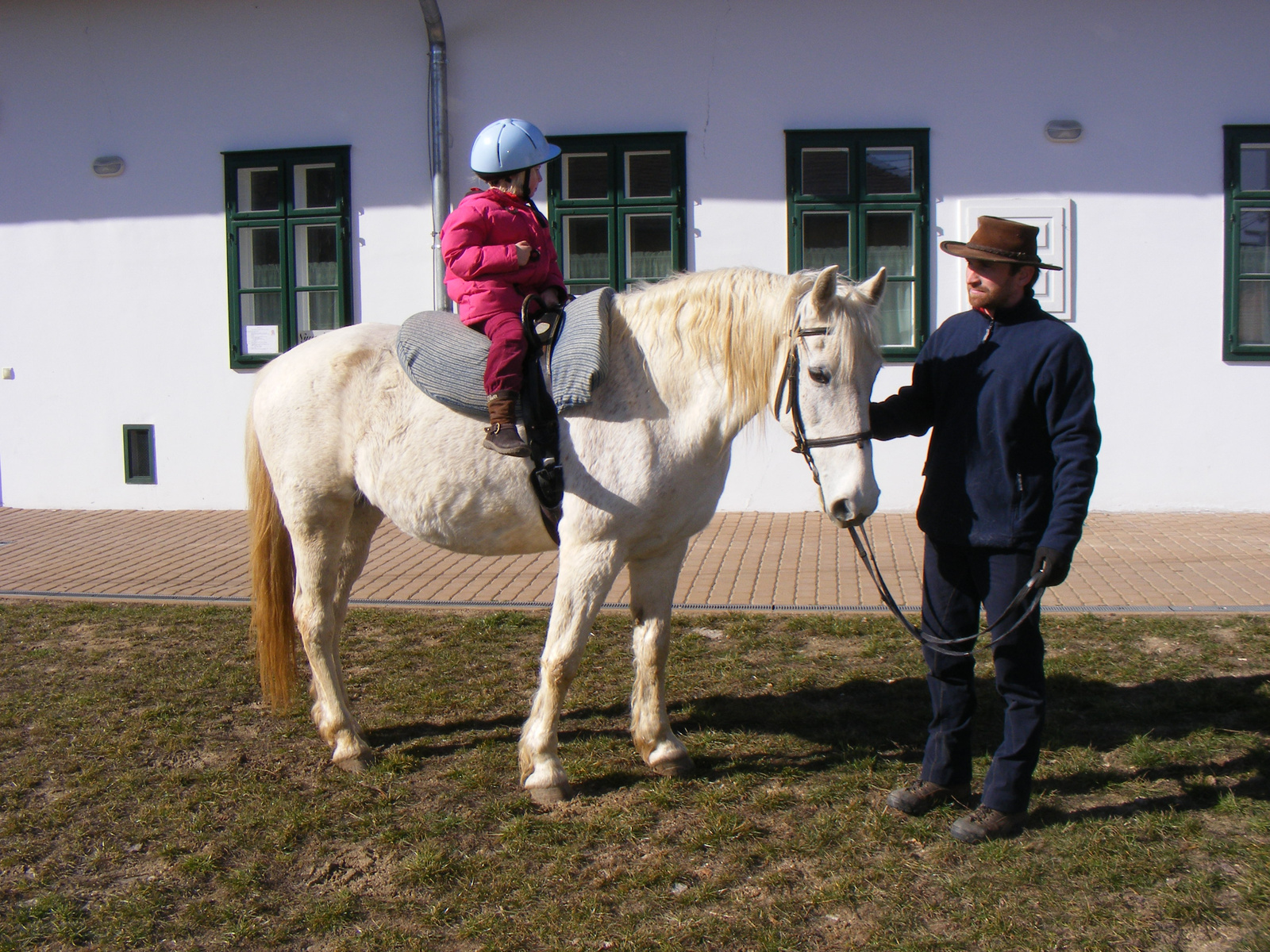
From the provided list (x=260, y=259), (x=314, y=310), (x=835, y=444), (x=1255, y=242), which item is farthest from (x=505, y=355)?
(x=1255, y=242)

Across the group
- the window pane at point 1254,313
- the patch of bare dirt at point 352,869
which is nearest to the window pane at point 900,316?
the window pane at point 1254,313

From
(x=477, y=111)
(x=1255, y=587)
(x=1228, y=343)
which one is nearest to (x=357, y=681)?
(x=1255, y=587)

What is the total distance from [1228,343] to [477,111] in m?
7.01

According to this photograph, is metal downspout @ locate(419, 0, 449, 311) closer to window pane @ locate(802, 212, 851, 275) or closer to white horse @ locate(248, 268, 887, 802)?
window pane @ locate(802, 212, 851, 275)

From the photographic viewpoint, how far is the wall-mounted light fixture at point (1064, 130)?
840 cm

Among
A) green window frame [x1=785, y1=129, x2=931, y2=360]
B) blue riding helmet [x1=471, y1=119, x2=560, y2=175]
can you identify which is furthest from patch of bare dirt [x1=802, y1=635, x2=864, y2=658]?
green window frame [x1=785, y1=129, x2=931, y2=360]

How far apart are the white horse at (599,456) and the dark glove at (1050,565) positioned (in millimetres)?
499

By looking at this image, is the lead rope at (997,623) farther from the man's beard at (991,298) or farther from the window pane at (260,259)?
the window pane at (260,259)

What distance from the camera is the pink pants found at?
312cm

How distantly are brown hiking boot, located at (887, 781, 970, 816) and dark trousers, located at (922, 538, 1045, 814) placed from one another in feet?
0.08

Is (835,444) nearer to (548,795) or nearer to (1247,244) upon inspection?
(548,795)

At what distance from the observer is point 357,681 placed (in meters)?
4.66

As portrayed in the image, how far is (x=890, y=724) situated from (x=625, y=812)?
4.37ft

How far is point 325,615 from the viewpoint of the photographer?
3.82m
